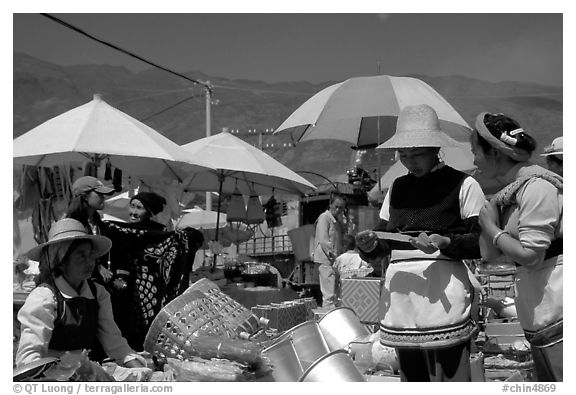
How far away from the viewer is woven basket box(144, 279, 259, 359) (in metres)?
3.25

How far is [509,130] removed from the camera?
8.24ft

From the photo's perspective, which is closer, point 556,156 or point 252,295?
point 556,156

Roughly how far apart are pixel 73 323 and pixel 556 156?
2992 mm

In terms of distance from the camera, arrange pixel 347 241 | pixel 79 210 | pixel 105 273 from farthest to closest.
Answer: pixel 347 241, pixel 105 273, pixel 79 210

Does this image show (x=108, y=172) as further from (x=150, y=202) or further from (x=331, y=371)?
(x=331, y=371)

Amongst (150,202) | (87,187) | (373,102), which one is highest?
(373,102)

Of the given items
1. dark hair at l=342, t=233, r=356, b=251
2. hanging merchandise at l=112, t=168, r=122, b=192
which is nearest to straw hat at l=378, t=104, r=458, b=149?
hanging merchandise at l=112, t=168, r=122, b=192

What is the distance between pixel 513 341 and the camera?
4.38m

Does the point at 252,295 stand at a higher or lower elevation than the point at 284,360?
lower

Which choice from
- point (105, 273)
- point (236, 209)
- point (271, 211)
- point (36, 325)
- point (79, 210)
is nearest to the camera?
point (36, 325)

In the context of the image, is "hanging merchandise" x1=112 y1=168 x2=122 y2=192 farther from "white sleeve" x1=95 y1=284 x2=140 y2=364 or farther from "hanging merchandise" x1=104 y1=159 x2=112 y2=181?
"white sleeve" x1=95 y1=284 x2=140 y2=364

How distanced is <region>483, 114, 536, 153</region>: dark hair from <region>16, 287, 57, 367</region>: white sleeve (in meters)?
2.17

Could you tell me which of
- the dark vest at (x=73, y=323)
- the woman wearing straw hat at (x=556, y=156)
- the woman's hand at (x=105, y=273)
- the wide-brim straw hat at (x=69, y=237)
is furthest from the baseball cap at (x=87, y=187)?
the woman wearing straw hat at (x=556, y=156)

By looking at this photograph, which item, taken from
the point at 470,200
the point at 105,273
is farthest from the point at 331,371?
the point at 105,273
